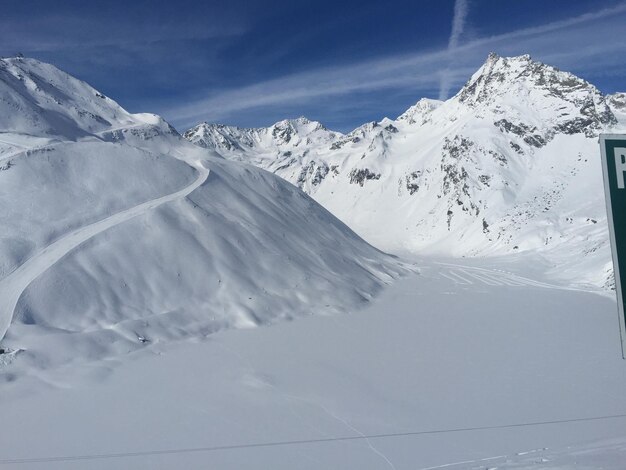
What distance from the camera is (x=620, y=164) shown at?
327 cm

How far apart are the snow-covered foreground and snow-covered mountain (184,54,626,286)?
26777 millimetres

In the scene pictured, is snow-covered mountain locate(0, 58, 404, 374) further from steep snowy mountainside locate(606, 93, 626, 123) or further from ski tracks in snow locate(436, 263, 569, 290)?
steep snowy mountainside locate(606, 93, 626, 123)

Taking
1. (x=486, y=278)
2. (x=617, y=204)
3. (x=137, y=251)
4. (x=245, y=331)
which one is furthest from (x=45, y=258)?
(x=486, y=278)

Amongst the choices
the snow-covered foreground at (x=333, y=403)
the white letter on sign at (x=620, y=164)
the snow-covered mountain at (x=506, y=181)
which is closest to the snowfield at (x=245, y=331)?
the snow-covered foreground at (x=333, y=403)

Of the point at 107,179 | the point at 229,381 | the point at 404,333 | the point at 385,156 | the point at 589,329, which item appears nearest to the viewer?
the point at 229,381

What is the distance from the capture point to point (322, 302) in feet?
88.5

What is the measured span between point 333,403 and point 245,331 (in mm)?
8105

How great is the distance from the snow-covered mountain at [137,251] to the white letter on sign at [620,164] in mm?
17476

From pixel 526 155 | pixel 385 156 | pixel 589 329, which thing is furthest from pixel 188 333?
pixel 385 156

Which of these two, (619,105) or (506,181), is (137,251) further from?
(619,105)

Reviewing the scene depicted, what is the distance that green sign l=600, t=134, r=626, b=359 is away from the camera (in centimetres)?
316

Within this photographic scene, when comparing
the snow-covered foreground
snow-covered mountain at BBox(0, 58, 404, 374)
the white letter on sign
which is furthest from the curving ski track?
the white letter on sign

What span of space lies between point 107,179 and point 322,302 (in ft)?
54.9

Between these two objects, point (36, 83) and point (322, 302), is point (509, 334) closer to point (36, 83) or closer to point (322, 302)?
point (322, 302)
